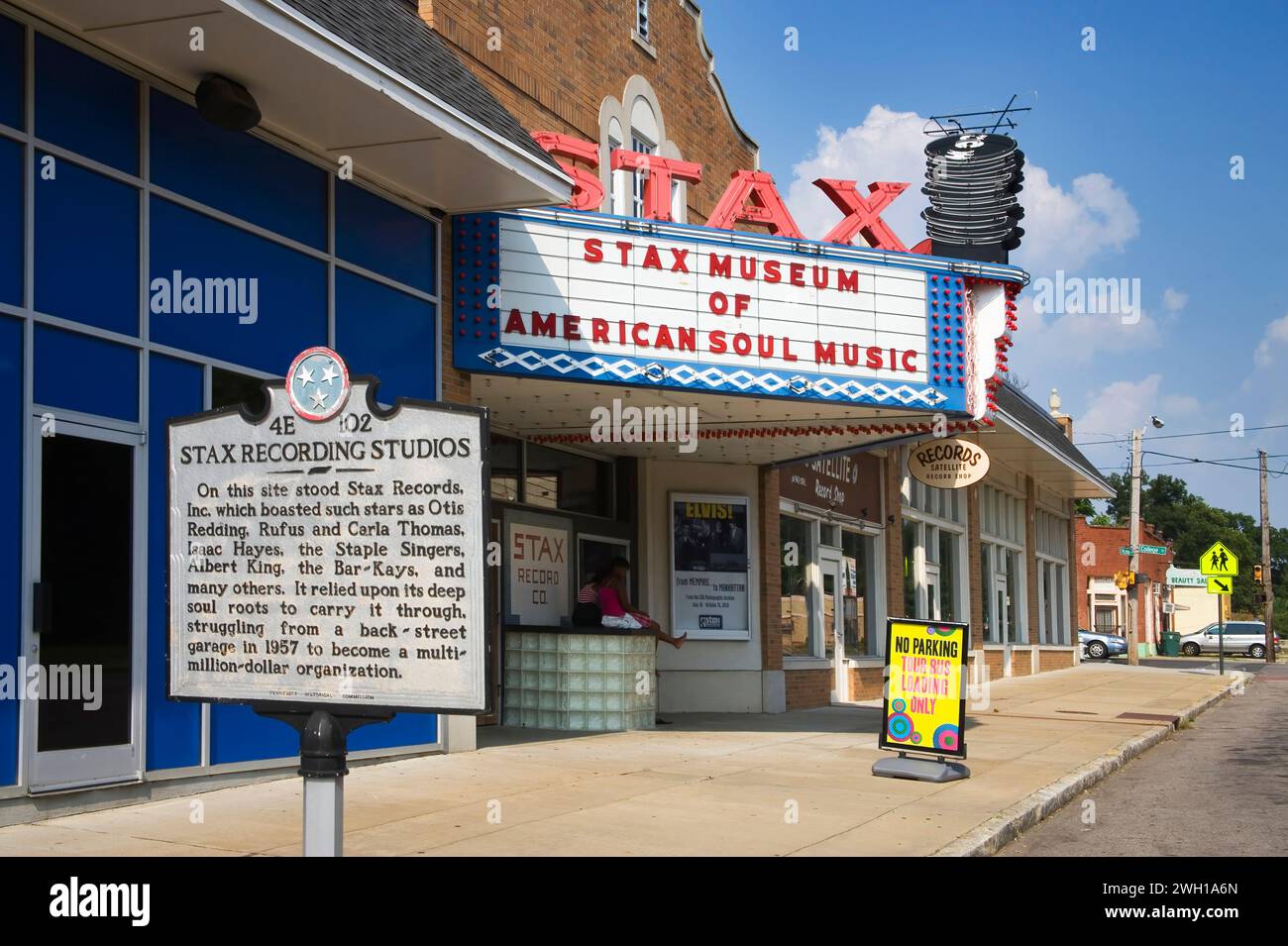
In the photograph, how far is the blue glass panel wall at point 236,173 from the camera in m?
9.23

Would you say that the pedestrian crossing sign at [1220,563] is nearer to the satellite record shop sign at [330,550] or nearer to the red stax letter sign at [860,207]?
the red stax letter sign at [860,207]

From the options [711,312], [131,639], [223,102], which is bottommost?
[131,639]

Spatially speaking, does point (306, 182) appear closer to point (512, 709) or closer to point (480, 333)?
point (480, 333)

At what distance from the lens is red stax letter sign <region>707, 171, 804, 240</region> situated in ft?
46.1

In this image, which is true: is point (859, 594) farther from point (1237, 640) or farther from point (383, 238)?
point (1237, 640)

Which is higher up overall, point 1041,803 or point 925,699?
point 925,699

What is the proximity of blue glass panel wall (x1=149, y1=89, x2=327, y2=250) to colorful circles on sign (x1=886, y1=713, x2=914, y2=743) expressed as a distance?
6.23 m

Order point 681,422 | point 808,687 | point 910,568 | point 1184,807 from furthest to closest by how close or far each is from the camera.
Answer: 1. point 910,568
2. point 808,687
3. point 681,422
4. point 1184,807

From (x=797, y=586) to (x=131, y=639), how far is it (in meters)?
12.2

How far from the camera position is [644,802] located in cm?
951

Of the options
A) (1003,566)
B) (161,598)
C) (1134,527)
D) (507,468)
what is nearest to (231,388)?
(161,598)

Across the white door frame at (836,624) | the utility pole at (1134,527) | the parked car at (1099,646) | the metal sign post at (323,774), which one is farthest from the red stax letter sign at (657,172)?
the parked car at (1099,646)

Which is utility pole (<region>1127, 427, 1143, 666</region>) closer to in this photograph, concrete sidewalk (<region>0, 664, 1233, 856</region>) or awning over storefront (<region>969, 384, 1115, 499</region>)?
awning over storefront (<region>969, 384, 1115, 499</region>)
